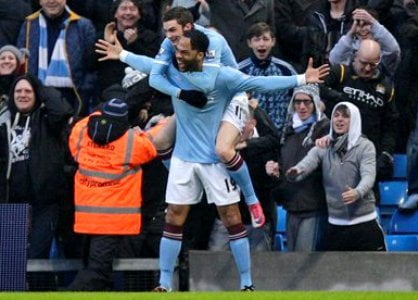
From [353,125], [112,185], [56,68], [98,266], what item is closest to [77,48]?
[56,68]

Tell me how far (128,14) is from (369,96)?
2.68 meters

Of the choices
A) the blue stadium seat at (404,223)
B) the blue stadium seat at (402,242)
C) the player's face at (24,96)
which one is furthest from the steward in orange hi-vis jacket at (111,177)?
the blue stadium seat at (404,223)

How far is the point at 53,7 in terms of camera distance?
16109mm

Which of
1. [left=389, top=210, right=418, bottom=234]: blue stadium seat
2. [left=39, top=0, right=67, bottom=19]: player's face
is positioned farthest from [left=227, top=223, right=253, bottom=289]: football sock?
[left=39, top=0, right=67, bottom=19]: player's face

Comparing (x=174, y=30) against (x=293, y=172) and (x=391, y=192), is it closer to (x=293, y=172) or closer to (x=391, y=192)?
(x=293, y=172)

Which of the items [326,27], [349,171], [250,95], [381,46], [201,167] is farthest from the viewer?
[326,27]

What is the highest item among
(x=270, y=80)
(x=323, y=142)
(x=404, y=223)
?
(x=270, y=80)

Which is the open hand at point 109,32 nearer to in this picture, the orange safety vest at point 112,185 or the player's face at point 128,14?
the player's face at point 128,14

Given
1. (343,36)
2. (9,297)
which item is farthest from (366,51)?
(9,297)

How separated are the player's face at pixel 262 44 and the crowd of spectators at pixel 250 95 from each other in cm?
2

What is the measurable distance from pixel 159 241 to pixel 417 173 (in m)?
2.89

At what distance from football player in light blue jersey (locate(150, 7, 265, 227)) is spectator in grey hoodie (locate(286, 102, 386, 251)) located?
0.87 meters

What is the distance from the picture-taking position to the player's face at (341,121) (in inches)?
575

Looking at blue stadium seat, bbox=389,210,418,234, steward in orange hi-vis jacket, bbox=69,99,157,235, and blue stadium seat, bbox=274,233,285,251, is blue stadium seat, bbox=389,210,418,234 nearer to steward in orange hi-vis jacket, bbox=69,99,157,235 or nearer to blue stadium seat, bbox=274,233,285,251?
blue stadium seat, bbox=274,233,285,251
